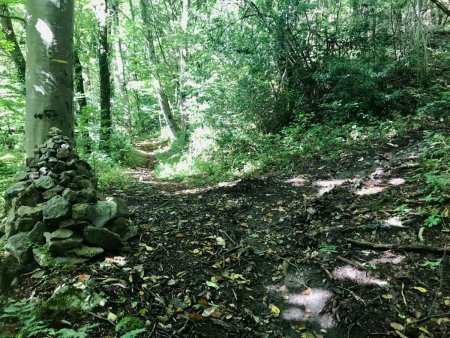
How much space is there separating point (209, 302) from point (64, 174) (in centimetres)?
212

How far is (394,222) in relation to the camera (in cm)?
391

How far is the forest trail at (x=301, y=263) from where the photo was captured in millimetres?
2779

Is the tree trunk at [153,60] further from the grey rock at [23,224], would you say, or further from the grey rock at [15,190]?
the grey rock at [23,224]

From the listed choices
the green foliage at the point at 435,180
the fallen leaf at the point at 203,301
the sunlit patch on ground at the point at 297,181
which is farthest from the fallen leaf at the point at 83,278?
the sunlit patch on ground at the point at 297,181

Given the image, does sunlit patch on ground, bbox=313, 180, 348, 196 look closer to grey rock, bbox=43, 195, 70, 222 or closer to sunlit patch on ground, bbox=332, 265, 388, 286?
sunlit patch on ground, bbox=332, 265, 388, 286

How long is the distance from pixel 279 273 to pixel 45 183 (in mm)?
2722

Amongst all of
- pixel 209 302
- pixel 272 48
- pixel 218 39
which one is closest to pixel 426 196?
pixel 209 302

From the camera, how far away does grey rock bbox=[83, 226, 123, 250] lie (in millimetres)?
3191

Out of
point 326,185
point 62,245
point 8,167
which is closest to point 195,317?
point 62,245

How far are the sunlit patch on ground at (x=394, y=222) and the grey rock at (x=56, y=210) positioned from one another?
3586 mm

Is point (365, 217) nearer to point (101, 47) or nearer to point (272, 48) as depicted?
point (272, 48)

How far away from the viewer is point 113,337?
2.31m

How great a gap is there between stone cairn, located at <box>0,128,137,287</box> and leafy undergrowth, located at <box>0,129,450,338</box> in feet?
0.60

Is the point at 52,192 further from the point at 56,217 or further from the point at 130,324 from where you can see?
the point at 130,324
